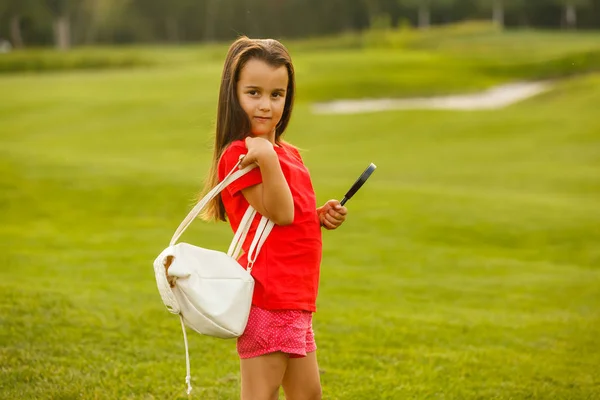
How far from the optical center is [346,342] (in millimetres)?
6387

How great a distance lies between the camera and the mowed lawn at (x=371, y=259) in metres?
5.55

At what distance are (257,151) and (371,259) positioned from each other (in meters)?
7.23

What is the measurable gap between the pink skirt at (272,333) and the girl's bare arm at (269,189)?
0.35 m

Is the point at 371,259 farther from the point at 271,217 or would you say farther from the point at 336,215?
the point at 271,217

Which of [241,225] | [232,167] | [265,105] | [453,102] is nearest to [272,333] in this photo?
[241,225]

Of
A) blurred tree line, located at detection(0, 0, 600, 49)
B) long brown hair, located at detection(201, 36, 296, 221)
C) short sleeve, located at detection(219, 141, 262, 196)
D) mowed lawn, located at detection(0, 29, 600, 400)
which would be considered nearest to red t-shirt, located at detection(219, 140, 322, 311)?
short sleeve, located at detection(219, 141, 262, 196)

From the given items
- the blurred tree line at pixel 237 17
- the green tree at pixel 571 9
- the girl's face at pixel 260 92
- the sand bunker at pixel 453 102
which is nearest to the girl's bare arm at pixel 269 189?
the girl's face at pixel 260 92

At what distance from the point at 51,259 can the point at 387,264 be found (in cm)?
369

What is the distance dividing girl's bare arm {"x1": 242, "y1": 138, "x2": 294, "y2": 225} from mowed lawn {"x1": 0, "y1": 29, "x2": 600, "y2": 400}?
27.6 inches

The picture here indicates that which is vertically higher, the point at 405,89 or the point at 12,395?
the point at 12,395

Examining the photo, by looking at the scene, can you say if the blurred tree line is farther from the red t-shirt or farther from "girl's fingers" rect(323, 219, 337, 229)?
the red t-shirt

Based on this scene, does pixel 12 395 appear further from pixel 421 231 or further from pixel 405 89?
pixel 405 89

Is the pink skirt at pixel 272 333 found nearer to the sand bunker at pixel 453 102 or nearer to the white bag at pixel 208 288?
the white bag at pixel 208 288

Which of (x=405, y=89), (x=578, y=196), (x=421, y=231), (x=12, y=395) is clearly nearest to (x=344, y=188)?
(x=421, y=231)
